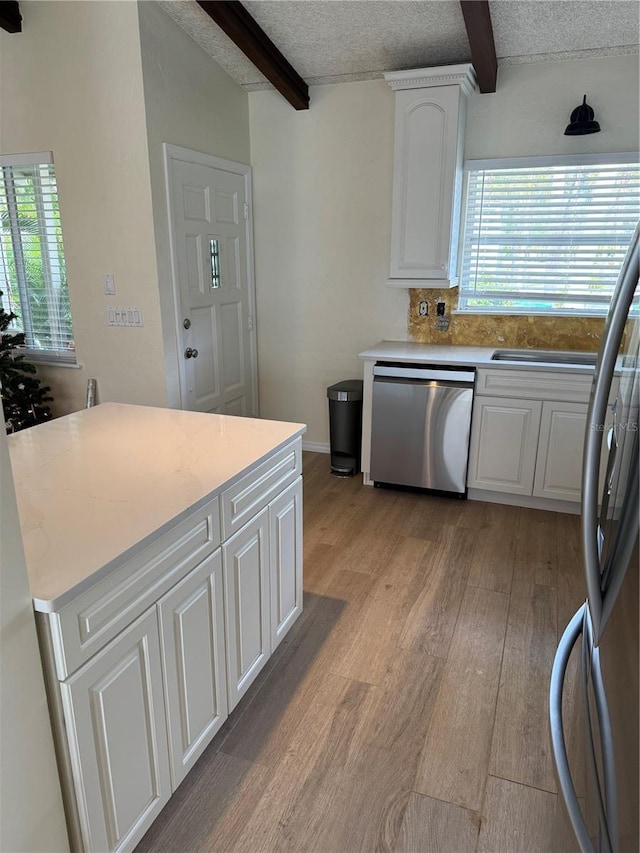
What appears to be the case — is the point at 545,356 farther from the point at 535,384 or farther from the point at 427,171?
the point at 427,171

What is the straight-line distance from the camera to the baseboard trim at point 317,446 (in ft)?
15.1

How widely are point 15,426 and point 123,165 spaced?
1867mm

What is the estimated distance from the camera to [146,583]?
1398mm

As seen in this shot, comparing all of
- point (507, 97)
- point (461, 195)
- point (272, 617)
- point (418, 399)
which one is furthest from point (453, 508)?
point (507, 97)

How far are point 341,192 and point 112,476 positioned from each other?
3.10 meters

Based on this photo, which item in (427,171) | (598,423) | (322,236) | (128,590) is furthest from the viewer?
(322,236)

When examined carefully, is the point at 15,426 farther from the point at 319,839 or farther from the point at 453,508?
the point at 319,839

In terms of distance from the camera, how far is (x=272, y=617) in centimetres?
215

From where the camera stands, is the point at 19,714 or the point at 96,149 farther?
the point at 96,149

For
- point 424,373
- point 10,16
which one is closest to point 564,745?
point 424,373

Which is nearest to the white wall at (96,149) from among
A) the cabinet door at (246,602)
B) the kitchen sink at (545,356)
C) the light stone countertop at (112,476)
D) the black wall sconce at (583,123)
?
the light stone countertop at (112,476)

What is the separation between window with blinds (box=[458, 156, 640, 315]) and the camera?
3.58 metres

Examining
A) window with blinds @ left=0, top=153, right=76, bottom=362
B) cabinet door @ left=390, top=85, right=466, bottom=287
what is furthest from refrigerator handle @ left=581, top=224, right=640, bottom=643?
window with blinds @ left=0, top=153, right=76, bottom=362

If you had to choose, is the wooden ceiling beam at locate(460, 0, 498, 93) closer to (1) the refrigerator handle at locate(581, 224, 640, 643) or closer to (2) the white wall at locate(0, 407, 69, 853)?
(1) the refrigerator handle at locate(581, 224, 640, 643)
